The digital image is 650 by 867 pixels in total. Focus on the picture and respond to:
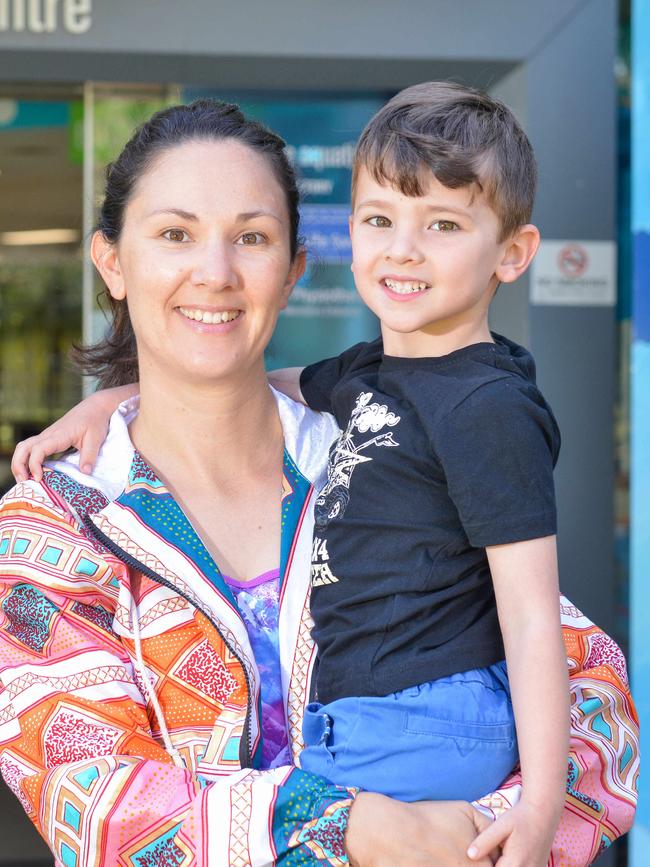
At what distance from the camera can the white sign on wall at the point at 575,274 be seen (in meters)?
5.06

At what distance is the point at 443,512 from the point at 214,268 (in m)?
0.58

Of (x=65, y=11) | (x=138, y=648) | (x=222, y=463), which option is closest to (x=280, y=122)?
(x=65, y=11)

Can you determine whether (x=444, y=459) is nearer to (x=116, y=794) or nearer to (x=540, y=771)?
(x=540, y=771)

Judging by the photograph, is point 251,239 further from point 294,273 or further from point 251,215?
point 294,273

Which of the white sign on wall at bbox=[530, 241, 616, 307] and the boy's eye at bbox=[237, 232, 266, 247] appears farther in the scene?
the white sign on wall at bbox=[530, 241, 616, 307]

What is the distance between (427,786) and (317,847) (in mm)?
180

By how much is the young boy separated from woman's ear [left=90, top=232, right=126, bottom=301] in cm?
50

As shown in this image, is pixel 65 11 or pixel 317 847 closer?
pixel 317 847

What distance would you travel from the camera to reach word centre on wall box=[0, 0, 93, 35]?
483 centimetres

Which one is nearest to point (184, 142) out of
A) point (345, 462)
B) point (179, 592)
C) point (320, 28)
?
point (345, 462)

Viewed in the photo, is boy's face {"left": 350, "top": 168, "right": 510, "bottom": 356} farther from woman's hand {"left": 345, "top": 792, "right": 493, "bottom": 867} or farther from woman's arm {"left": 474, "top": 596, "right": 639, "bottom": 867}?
woman's hand {"left": 345, "top": 792, "right": 493, "bottom": 867}

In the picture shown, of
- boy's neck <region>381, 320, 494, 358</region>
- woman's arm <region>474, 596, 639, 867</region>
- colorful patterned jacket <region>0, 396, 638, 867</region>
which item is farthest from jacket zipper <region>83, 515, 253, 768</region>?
boy's neck <region>381, 320, 494, 358</region>

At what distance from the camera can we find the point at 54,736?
5.55 feet

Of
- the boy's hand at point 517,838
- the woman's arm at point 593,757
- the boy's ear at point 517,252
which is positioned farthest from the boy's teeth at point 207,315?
the boy's hand at point 517,838
